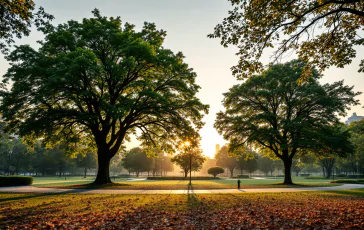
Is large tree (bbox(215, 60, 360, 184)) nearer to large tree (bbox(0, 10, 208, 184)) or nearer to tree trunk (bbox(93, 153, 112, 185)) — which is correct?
large tree (bbox(0, 10, 208, 184))

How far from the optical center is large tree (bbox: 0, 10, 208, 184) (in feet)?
63.4

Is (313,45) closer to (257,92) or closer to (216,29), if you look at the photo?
(216,29)

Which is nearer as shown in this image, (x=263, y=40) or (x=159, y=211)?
→ (x=159, y=211)

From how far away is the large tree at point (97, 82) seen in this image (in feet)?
63.4

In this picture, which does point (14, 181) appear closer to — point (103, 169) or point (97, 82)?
point (103, 169)

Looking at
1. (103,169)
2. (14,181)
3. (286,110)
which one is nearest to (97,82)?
(103,169)

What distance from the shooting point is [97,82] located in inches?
845

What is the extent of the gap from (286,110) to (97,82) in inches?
979

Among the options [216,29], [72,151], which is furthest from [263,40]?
[72,151]

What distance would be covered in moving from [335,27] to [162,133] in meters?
21.9

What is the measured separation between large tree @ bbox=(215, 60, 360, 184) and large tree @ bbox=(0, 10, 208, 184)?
27.1 ft

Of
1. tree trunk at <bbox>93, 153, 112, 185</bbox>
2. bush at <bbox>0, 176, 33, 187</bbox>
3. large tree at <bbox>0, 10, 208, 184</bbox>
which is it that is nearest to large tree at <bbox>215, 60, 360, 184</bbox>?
large tree at <bbox>0, 10, 208, 184</bbox>

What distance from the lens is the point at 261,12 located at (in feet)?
34.4

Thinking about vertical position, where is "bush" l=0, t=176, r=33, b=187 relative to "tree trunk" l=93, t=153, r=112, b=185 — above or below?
Result: below
